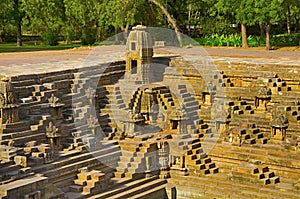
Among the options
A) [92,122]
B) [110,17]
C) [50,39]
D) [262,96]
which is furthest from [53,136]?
[50,39]

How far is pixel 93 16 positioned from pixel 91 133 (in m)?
22.7

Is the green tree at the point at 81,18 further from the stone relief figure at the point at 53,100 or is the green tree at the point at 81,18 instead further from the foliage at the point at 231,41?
the stone relief figure at the point at 53,100

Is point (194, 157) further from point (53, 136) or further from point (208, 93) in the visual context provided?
point (53, 136)

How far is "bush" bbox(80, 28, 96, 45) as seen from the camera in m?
40.5

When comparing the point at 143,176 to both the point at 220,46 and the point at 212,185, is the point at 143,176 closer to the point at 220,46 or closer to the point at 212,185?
the point at 212,185

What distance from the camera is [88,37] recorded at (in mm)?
41250

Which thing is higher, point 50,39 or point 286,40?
point 50,39

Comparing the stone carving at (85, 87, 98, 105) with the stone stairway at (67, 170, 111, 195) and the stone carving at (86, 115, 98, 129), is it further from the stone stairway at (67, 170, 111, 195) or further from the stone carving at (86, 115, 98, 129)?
the stone stairway at (67, 170, 111, 195)

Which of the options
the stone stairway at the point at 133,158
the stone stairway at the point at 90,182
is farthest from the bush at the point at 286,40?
the stone stairway at the point at 90,182

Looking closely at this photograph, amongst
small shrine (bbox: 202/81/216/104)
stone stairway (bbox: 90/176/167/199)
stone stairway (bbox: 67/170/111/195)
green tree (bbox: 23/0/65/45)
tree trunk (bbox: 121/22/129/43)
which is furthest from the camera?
green tree (bbox: 23/0/65/45)

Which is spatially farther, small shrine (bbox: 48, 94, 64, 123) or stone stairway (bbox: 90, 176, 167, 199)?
small shrine (bbox: 48, 94, 64, 123)

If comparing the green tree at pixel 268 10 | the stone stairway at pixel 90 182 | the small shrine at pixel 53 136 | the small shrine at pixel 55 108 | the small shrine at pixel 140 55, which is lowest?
the stone stairway at pixel 90 182

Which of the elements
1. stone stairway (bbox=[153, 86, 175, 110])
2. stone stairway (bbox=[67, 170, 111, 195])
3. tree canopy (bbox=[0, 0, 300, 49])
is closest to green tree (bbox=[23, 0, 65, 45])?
tree canopy (bbox=[0, 0, 300, 49])

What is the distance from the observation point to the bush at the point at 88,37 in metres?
40.5
